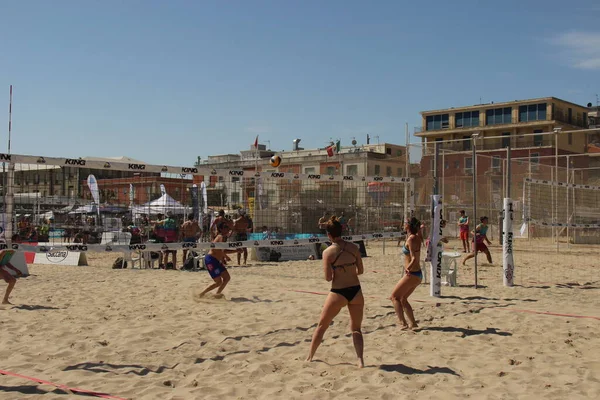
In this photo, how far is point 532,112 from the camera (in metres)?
51.8

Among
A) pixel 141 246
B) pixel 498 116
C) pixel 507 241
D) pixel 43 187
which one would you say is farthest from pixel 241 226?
pixel 498 116

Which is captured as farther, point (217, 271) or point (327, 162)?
point (327, 162)

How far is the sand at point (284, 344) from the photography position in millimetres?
5125

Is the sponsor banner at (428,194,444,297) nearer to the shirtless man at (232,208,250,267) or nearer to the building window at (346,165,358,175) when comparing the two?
the shirtless man at (232,208,250,267)

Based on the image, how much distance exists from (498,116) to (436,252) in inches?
1878

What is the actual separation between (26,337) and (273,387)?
3227mm

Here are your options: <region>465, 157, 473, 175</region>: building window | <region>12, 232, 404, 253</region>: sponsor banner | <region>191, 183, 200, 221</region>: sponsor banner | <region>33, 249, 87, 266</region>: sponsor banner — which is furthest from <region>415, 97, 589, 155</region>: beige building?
<region>12, 232, 404, 253</region>: sponsor banner

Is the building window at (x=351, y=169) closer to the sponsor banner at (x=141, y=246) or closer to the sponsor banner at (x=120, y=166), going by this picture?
the sponsor banner at (x=141, y=246)

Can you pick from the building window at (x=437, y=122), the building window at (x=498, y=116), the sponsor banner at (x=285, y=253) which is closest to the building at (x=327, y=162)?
the building window at (x=437, y=122)

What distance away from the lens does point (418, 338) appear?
6727 mm

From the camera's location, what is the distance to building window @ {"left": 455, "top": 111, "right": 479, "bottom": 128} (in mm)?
55469

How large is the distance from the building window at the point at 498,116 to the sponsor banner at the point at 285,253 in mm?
40086

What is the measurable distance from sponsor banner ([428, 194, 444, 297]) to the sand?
1.09 feet

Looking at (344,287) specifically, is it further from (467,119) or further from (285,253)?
(467,119)
